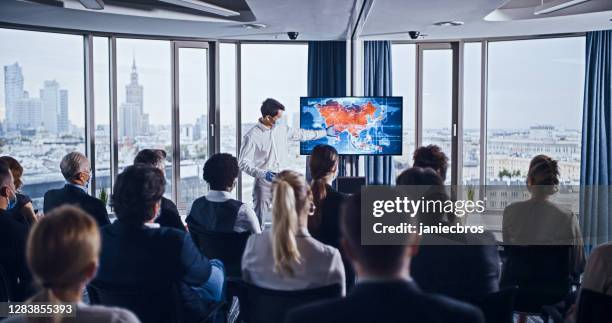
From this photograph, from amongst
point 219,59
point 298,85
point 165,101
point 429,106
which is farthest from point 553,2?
point 165,101

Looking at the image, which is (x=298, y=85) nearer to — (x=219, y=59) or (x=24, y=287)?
(x=219, y=59)

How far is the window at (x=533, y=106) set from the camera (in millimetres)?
6543

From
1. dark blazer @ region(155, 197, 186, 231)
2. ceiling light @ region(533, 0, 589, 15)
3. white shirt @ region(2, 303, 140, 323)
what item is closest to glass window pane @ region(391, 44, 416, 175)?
ceiling light @ region(533, 0, 589, 15)

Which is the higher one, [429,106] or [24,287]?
[429,106]

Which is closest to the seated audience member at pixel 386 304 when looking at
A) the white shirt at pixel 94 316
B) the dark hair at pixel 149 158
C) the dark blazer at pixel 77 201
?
the white shirt at pixel 94 316

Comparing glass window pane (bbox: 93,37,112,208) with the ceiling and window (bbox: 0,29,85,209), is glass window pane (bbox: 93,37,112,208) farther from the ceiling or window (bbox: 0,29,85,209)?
Result: the ceiling

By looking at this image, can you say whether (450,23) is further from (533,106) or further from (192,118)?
(192,118)

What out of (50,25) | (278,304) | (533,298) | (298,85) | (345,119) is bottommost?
(533,298)

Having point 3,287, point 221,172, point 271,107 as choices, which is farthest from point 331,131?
point 3,287

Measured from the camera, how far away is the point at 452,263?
2314 mm

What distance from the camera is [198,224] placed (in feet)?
11.1

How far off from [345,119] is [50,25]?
11.3ft

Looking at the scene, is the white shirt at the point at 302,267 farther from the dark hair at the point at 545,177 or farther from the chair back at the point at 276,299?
the dark hair at the point at 545,177

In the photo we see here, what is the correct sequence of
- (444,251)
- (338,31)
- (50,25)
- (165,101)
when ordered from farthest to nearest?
(165,101)
(338,31)
(50,25)
(444,251)
